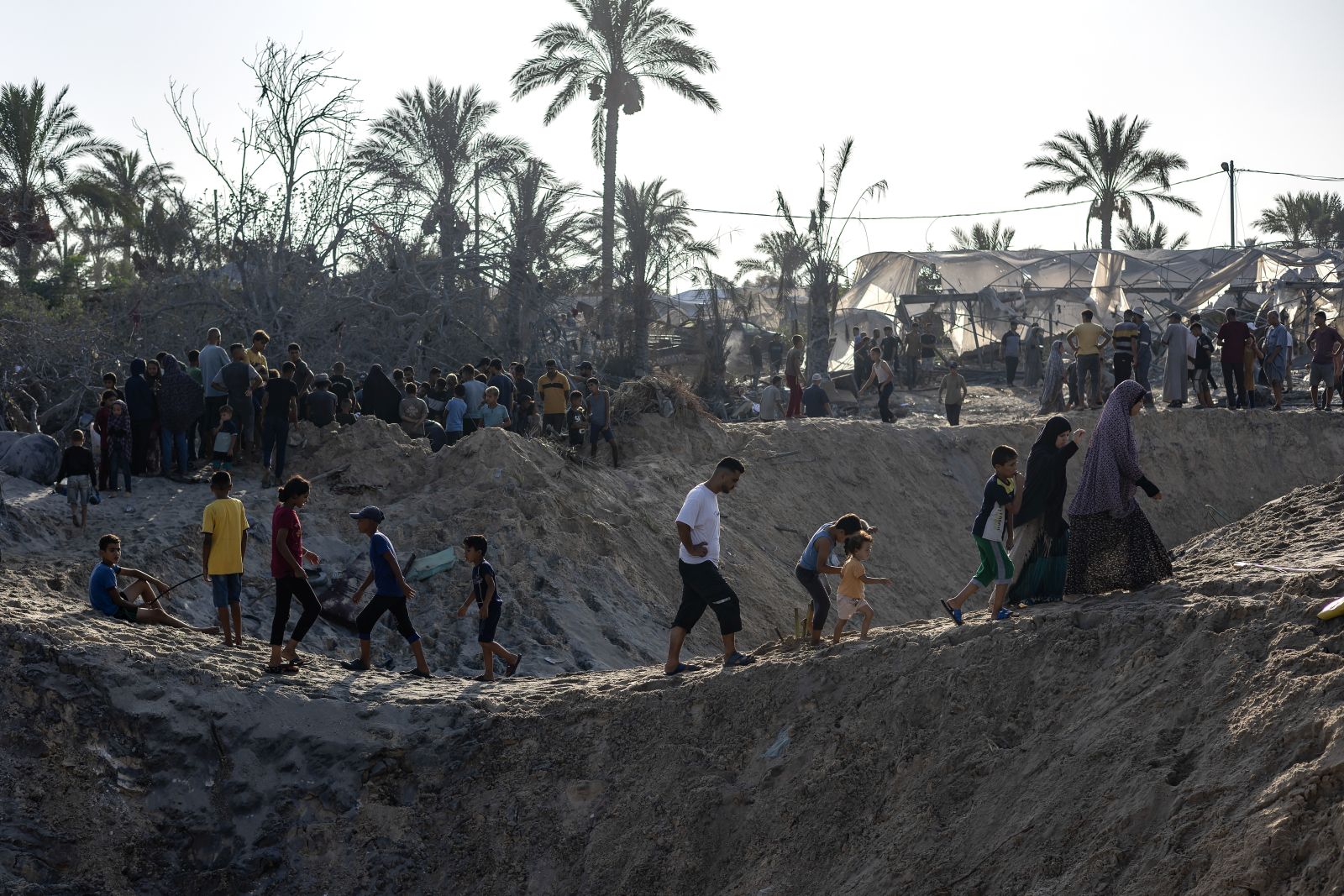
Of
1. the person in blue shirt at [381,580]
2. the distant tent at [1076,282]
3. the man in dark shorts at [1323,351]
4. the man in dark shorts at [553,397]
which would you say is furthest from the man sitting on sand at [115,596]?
the distant tent at [1076,282]

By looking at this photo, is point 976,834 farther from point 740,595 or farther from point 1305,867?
point 740,595

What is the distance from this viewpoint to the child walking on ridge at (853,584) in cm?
894

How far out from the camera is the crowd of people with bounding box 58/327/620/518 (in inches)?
535

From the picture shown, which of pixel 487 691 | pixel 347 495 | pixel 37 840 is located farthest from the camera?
pixel 347 495

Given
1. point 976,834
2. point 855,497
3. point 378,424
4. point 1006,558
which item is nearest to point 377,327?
point 378,424

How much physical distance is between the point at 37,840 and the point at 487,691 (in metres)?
3.12

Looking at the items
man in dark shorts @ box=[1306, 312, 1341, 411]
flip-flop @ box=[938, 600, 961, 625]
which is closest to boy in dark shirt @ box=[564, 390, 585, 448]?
flip-flop @ box=[938, 600, 961, 625]

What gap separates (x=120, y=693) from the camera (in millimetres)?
9086

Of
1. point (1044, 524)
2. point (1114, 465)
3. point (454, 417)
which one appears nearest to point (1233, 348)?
point (454, 417)

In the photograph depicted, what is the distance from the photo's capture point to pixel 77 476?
1245cm

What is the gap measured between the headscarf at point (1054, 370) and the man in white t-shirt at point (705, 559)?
14.2 m

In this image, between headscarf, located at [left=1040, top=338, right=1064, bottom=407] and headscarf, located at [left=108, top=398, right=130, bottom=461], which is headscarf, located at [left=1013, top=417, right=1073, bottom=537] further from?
headscarf, located at [left=1040, top=338, right=1064, bottom=407]

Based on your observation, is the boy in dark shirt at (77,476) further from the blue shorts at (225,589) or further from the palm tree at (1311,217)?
the palm tree at (1311,217)

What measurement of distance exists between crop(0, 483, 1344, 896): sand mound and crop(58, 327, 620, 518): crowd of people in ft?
12.2
